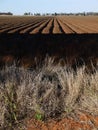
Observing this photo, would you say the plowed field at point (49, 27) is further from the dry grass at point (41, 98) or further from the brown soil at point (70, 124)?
the brown soil at point (70, 124)

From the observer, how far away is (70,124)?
255 inches

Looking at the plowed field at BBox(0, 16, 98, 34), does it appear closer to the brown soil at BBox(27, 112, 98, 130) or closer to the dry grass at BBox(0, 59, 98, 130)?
the dry grass at BBox(0, 59, 98, 130)

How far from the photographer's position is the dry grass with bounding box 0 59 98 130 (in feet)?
21.6

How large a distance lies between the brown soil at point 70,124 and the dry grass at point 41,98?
0.44 ft

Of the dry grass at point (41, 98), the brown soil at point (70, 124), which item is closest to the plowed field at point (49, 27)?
the dry grass at point (41, 98)

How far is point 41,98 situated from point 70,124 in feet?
2.86

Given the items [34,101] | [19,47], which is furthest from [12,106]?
[19,47]

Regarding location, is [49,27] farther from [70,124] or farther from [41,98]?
[70,124]

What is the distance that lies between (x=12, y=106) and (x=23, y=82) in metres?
0.74

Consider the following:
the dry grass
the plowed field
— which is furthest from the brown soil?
the plowed field

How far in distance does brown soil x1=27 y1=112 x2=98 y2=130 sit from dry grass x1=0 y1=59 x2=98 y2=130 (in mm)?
134

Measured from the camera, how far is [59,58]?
39.5ft

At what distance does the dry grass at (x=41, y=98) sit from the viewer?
6.59 metres

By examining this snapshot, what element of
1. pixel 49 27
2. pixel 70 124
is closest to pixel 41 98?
pixel 70 124
